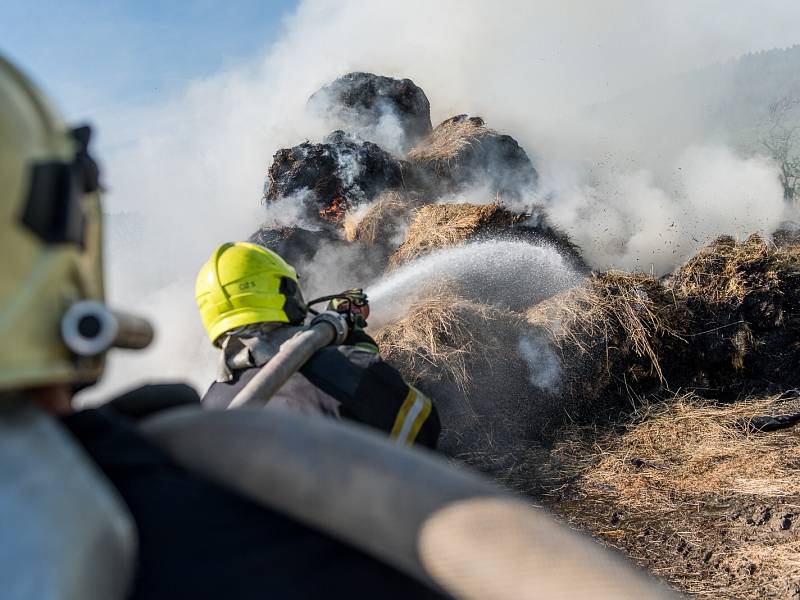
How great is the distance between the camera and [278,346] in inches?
99.3

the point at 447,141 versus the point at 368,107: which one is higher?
the point at 368,107

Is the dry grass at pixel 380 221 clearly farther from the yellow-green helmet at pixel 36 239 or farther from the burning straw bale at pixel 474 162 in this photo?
the yellow-green helmet at pixel 36 239

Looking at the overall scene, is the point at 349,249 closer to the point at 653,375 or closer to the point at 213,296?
the point at 653,375

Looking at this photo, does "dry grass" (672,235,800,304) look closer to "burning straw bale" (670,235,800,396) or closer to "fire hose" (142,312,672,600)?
"burning straw bale" (670,235,800,396)

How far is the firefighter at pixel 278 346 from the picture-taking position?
6.95 feet

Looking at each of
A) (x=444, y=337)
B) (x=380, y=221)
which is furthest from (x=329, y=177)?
(x=444, y=337)

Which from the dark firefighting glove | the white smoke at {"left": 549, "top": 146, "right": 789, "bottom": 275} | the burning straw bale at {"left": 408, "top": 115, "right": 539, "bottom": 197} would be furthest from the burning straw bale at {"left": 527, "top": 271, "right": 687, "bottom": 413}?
the burning straw bale at {"left": 408, "top": 115, "right": 539, "bottom": 197}

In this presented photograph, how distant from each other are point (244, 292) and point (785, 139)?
64.1ft

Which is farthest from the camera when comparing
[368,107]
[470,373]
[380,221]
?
[368,107]

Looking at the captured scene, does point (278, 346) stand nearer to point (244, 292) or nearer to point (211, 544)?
point (244, 292)

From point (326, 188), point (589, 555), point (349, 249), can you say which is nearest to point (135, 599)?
point (589, 555)

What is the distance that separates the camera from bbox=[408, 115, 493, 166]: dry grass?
9859mm

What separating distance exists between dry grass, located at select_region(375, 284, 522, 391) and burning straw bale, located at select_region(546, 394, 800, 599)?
3.20 feet

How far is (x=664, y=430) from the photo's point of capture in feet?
17.2
